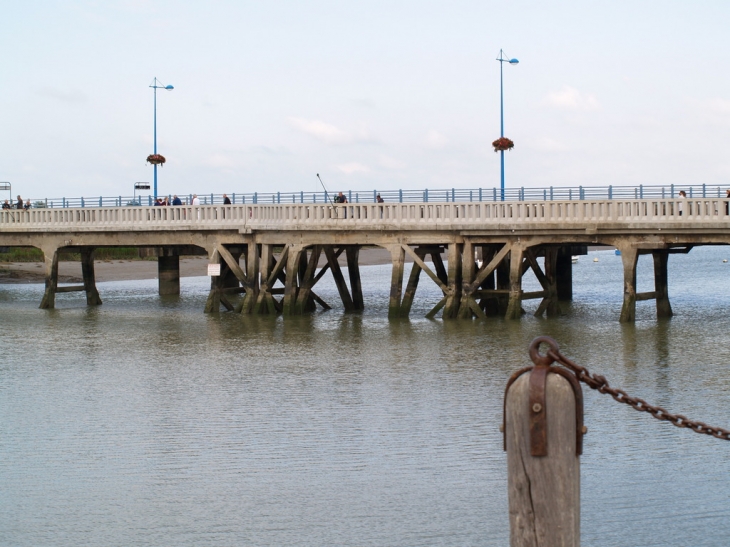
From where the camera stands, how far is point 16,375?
24391 mm

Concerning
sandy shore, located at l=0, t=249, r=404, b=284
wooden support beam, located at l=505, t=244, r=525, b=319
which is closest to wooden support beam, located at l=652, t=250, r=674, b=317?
wooden support beam, located at l=505, t=244, r=525, b=319

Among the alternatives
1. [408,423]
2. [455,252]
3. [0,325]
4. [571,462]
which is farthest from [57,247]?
[571,462]

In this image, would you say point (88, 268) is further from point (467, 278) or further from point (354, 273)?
point (467, 278)

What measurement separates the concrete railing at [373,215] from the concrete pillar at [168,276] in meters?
9.71

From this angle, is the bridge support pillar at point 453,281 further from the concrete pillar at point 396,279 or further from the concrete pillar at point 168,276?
the concrete pillar at point 168,276

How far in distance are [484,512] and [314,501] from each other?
2.09m

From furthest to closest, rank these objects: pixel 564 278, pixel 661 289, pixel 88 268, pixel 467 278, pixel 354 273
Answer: pixel 564 278, pixel 88 268, pixel 354 273, pixel 661 289, pixel 467 278

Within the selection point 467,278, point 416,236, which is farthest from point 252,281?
point 467,278

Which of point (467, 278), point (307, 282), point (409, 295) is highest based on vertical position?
point (467, 278)

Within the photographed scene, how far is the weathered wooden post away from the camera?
658 cm

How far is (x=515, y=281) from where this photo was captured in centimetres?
3388

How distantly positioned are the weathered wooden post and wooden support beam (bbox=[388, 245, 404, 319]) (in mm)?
28165

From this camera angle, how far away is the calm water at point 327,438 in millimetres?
12156

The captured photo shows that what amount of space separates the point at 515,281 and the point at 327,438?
18285mm
